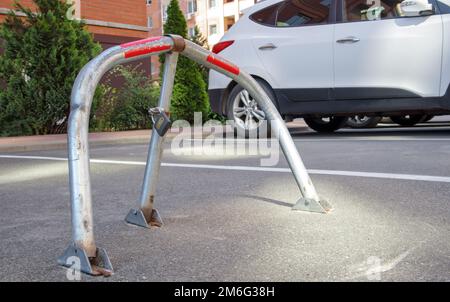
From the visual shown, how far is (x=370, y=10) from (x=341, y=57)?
791 mm

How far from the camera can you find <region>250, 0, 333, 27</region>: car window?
826 cm

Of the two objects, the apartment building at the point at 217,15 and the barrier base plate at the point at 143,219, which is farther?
the apartment building at the point at 217,15

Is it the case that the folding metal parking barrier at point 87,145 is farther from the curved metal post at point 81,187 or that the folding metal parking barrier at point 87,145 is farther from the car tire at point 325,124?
the car tire at point 325,124

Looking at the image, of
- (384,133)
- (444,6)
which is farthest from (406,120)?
(444,6)

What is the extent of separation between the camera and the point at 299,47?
27.0 feet

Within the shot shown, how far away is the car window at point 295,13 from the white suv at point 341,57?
15 mm

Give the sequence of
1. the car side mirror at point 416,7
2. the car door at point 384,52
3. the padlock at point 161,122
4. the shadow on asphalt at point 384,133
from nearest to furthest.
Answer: the padlock at point 161,122 < the car side mirror at point 416,7 < the car door at point 384,52 < the shadow on asphalt at point 384,133

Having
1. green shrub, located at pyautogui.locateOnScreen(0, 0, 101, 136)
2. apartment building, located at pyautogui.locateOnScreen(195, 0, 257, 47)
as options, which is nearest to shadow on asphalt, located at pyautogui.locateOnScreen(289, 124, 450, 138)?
green shrub, located at pyautogui.locateOnScreen(0, 0, 101, 136)

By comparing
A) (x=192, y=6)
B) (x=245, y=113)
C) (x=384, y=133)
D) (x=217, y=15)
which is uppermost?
(x=192, y=6)

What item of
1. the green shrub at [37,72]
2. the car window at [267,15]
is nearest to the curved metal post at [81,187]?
the car window at [267,15]

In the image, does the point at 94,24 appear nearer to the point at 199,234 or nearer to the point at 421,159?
the point at 421,159

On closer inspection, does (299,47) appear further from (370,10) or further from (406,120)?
(406,120)

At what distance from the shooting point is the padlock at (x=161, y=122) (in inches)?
113

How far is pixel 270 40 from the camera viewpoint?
8461 mm
